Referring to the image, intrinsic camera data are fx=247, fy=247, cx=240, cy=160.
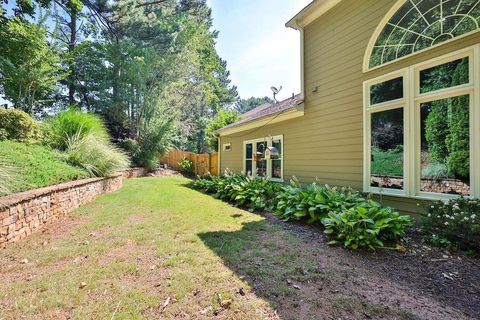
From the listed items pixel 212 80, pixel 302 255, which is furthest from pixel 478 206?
pixel 212 80

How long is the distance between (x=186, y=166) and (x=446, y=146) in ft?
45.7

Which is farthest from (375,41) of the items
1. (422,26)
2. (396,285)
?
(396,285)

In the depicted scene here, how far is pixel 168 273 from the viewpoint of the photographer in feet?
8.68

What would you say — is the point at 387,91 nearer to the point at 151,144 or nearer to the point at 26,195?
the point at 26,195

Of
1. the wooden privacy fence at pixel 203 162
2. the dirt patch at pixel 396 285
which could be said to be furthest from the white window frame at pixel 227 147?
the dirt patch at pixel 396 285

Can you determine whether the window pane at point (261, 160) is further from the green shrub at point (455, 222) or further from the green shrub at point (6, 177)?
the green shrub at point (6, 177)

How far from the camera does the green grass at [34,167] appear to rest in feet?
13.8

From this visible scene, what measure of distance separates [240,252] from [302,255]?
0.79m

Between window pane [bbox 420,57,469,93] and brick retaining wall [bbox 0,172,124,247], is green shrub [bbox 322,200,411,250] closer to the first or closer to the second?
window pane [bbox 420,57,469,93]

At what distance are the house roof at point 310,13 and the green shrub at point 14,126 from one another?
754cm

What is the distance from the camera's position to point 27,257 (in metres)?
3.00

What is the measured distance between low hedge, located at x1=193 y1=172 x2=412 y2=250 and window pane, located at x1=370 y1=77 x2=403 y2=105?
1.91 meters

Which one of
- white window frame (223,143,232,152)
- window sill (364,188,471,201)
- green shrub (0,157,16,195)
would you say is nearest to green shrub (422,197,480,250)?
window sill (364,188,471,201)

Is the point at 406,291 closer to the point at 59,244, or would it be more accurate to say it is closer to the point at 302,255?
the point at 302,255
